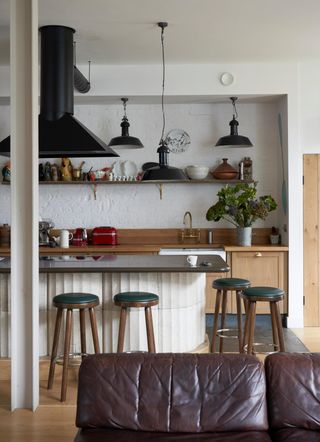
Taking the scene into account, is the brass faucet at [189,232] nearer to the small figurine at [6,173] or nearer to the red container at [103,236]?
the red container at [103,236]

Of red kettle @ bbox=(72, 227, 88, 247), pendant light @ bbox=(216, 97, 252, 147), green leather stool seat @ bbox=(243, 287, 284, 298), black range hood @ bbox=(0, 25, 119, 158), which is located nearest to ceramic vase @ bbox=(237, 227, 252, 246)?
pendant light @ bbox=(216, 97, 252, 147)

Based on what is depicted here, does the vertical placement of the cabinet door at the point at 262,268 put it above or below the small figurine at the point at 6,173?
below

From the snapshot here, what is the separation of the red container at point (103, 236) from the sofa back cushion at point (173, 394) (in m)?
4.65

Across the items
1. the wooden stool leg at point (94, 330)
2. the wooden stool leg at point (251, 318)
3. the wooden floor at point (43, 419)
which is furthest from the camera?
the wooden stool leg at point (251, 318)

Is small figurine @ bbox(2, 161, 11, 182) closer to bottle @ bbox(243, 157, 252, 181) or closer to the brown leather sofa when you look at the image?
bottle @ bbox(243, 157, 252, 181)

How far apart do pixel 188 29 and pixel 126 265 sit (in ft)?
7.99

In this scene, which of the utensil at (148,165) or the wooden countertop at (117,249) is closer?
the wooden countertop at (117,249)

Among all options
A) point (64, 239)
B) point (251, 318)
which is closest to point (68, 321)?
point (251, 318)

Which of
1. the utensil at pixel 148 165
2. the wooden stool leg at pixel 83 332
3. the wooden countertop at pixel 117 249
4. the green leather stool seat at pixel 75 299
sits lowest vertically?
the wooden stool leg at pixel 83 332

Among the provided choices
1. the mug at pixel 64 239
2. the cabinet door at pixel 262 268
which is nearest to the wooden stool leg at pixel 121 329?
the mug at pixel 64 239

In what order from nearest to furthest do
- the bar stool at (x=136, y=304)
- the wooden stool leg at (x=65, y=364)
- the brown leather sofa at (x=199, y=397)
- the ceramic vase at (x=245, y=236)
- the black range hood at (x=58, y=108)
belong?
the brown leather sofa at (x=199, y=397)
the wooden stool leg at (x=65, y=364)
the bar stool at (x=136, y=304)
the black range hood at (x=58, y=108)
the ceramic vase at (x=245, y=236)

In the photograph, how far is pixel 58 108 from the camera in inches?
215

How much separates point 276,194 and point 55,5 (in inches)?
151

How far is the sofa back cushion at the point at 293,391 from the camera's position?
2.70m
